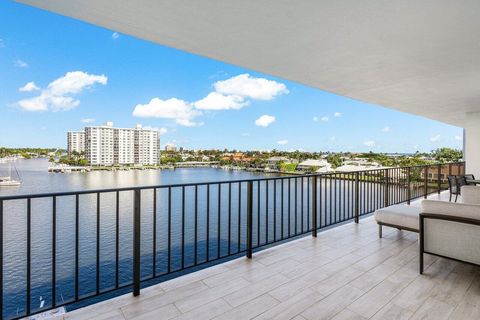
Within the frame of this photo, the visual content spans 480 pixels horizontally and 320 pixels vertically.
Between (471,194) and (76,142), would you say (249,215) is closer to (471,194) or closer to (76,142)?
(471,194)

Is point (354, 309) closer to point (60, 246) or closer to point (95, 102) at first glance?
point (60, 246)

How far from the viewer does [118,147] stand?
33.9m

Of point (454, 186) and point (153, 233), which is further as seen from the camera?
point (454, 186)

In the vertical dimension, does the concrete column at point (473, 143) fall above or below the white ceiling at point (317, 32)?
below

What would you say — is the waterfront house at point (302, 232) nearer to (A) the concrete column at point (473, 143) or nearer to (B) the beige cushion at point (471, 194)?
(B) the beige cushion at point (471, 194)

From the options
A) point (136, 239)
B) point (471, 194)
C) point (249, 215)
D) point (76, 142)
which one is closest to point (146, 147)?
point (76, 142)

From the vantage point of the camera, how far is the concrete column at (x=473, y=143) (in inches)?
296

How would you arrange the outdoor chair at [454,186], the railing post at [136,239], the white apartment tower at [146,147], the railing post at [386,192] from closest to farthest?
the railing post at [136,239], the railing post at [386,192], the outdoor chair at [454,186], the white apartment tower at [146,147]

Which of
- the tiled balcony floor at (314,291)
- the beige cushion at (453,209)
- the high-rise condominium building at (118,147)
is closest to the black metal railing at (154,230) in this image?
the tiled balcony floor at (314,291)

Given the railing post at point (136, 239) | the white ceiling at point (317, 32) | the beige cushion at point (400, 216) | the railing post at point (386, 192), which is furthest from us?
the railing post at point (386, 192)

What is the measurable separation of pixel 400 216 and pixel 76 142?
40170 millimetres

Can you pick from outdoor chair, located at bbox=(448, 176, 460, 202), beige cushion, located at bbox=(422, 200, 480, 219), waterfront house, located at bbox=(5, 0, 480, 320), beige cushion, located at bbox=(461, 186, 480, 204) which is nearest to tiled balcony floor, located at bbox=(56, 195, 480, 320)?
waterfront house, located at bbox=(5, 0, 480, 320)

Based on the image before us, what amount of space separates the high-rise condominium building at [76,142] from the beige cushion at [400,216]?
38.3m

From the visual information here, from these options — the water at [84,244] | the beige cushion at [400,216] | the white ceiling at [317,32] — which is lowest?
the water at [84,244]
